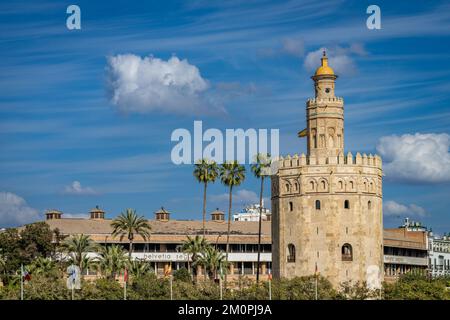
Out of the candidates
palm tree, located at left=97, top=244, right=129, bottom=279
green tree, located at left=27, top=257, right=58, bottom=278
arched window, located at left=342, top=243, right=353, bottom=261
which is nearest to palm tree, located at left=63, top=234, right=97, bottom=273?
palm tree, located at left=97, top=244, right=129, bottom=279

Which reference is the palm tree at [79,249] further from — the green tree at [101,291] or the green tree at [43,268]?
the green tree at [101,291]

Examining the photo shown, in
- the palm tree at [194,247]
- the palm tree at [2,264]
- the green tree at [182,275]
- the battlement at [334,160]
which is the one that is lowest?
the green tree at [182,275]

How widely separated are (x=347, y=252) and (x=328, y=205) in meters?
5.55

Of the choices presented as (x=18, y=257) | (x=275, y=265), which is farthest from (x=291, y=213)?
(x=18, y=257)

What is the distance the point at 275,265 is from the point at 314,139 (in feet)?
49.1

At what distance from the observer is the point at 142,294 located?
117875mm

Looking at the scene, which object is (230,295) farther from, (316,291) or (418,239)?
(418,239)

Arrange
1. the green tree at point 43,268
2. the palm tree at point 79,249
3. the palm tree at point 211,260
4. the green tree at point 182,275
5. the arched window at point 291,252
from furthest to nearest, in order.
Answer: the green tree at point 182,275
the palm tree at point 211,260
the palm tree at point 79,249
the arched window at point 291,252
the green tree at point 43,268

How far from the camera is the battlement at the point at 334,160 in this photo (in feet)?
439

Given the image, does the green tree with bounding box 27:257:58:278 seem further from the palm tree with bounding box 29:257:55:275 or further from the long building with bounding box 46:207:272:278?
the long building with bounding box 46:207:272:278

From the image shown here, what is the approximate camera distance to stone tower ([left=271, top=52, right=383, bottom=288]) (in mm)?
132750

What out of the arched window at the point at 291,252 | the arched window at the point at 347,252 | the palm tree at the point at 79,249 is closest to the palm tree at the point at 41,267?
the palm tree at the point at 79,249

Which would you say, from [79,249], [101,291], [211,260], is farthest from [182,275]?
[101,291]
